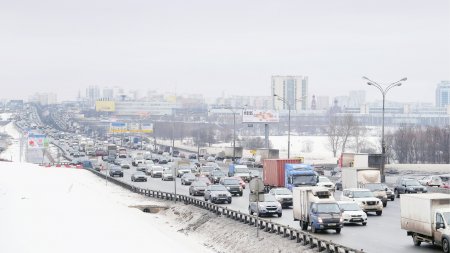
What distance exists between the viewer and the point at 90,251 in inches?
1713

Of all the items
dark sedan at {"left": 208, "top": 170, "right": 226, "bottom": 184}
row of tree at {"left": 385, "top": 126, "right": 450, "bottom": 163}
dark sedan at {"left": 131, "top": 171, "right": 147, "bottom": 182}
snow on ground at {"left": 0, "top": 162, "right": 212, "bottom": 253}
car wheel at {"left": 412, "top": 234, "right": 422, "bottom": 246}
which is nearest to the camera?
car wheel at {"left": 412, "top": 234, "right": 422, "bottom": 246}

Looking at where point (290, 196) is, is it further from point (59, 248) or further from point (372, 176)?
point (59, 248)

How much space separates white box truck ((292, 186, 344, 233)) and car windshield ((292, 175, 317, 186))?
750 inches

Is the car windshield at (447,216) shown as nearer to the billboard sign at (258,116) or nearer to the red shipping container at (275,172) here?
the red shipping container at (275,172)

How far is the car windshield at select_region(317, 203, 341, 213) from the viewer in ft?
130

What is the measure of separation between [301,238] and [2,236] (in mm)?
21033

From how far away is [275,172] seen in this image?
68438 mm

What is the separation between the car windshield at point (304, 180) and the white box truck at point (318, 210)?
1904 centimetres

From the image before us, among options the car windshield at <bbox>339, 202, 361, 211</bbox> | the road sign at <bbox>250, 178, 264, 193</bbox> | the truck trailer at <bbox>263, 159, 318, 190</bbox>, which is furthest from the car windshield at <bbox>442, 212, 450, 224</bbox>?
the truck trailer at <bbox>263, 159, 318, 190</bbox>

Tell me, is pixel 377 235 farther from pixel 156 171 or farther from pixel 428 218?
pixel 156 171

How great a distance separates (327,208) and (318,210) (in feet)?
1.36

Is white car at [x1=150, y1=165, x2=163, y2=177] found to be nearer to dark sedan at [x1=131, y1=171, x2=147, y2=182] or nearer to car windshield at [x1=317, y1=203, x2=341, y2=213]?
dark sedan at [x1=131, y1=171, x2=147, y2=182]

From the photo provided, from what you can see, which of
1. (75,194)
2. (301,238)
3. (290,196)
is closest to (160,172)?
(75,194)

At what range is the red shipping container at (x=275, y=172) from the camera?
6775 cm
